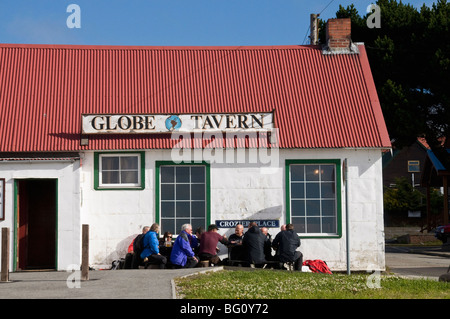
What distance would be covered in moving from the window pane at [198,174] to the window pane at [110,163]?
2.00 meters

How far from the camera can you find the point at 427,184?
45.8m

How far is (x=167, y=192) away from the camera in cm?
2031

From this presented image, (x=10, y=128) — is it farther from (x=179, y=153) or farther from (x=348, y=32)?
(x=348, y=32)

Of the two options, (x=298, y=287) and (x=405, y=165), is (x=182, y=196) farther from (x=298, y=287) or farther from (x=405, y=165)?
(x=405, y=165)

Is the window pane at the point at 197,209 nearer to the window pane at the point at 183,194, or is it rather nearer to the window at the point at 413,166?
the window pane at the point at 183,194

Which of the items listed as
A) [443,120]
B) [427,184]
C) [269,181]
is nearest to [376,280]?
[269,181]

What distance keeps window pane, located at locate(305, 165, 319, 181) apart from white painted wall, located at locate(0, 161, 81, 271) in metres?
6.02

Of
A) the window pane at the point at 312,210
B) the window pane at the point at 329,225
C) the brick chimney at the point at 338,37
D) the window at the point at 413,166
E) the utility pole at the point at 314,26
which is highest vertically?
the utility pole at the point at 314,26

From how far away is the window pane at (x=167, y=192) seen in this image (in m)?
20.3

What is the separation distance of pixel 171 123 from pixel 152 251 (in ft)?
12.5

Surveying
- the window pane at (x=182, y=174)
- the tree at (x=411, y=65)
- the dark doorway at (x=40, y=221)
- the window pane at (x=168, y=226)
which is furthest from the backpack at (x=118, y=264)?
the tree at (x=411, y=65)

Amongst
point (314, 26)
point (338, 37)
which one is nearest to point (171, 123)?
point (338, 37)

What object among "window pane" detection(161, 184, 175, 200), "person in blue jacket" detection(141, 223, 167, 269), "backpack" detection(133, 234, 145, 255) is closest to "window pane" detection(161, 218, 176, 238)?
"window pane" detection(161, 184, 175, 200)
